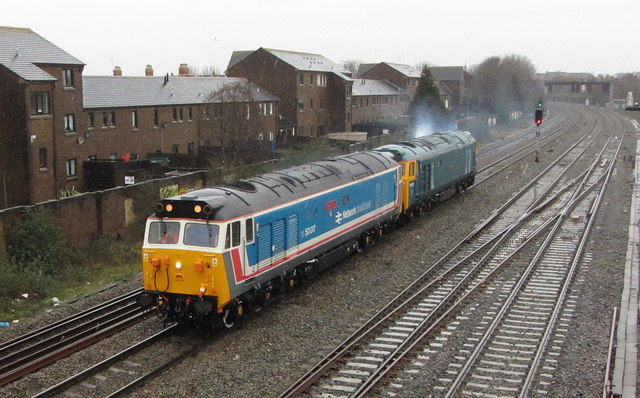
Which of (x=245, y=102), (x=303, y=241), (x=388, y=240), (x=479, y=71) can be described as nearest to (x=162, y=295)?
(x=303, y=241)

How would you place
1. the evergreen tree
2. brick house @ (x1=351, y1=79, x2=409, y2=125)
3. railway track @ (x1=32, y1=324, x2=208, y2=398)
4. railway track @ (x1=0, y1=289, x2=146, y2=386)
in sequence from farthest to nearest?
1. brick house @ (x1=351, y1=79, x2=409, y2=125)
2. the evergreen tree
3. railway track @ (x1=0, y1=289, x2=146, y2=386)
4. railway track @ (x1=32, y1=324, x2=208, y2=398)

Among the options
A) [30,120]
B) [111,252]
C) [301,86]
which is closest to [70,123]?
[30,120]

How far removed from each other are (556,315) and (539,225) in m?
11.3

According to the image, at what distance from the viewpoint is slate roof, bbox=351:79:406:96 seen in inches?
2548

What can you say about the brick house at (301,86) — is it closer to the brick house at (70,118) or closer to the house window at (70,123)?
the brick house at (70,118)

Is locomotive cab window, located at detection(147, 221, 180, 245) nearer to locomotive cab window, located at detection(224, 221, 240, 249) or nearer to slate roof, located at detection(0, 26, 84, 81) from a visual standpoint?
locomotive cab window, located at detection(224, 221, 240, 249)

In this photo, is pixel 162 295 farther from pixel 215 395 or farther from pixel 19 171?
pixel 19 171

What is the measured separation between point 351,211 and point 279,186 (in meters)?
4.10

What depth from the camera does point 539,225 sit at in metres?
26.2

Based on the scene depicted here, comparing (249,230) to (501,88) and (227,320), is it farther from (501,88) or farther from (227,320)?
(501,88)

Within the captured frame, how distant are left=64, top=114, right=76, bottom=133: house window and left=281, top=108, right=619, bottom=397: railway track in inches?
779

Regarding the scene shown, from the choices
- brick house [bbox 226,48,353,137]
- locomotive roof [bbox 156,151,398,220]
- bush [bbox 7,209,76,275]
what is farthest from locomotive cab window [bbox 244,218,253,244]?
brick house [bbox 226,48,353,137]

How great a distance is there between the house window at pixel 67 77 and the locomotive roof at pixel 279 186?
16451 millimetres

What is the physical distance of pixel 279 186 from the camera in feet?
54.6
